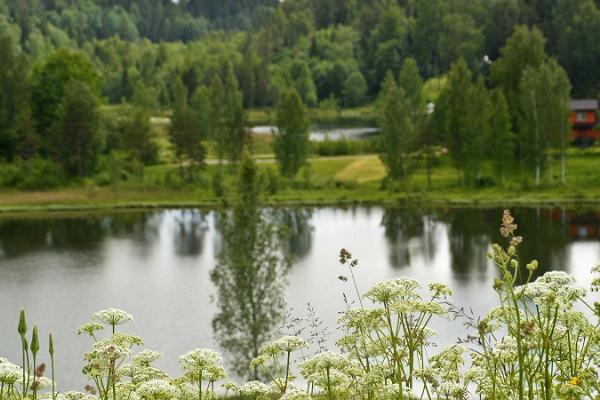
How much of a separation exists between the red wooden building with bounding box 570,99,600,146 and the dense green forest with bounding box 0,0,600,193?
6662 mm

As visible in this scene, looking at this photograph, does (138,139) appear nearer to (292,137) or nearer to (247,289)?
(292,137)

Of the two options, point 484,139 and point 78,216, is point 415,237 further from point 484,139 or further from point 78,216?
point 78,216

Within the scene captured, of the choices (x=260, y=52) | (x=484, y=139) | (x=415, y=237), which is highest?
(x=260, y=52)

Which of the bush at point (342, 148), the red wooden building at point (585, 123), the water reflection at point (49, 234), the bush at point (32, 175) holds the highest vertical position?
the red wooden building at point (585, 123)

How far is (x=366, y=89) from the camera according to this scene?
151125 mm

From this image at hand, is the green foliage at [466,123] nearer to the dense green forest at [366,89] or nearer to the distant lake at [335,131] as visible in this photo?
the dense green forest at [366,89]

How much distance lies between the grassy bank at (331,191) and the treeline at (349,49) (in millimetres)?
37228

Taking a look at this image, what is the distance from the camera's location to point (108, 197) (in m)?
71.3

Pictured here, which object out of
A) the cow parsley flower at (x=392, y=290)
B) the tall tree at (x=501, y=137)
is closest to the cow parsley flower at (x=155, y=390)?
the cow parsley flower at (x=392, y=290)

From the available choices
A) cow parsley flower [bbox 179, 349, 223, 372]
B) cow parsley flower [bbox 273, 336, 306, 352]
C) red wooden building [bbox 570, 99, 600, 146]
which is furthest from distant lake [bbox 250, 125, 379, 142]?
cow parsley flower [bbox 179, 349, 223, 372]

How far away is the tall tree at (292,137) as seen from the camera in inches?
2908

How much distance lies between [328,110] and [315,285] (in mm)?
112297

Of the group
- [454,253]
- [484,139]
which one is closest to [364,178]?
[484,139]

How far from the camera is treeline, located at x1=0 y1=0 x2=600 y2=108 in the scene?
109 metres
